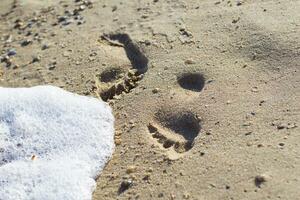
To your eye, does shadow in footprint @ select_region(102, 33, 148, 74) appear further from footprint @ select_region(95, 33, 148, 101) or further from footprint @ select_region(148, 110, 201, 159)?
footprint @ select_region(148, 110, 201, 159)

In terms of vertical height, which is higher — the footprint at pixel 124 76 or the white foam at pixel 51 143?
the footprint at pixel 124 76

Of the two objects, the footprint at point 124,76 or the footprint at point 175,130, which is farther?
the footprint at point 124,76

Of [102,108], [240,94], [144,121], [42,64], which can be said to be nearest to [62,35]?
[42,64]

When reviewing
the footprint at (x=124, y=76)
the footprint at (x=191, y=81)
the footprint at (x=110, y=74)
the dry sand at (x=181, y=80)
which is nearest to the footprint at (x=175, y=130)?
the dry sand at (x=181, y=80)

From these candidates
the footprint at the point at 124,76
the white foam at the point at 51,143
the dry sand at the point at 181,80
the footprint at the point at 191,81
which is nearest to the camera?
the dry sand at the point at 181,80

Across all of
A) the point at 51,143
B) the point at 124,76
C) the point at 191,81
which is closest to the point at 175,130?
the point at 191,81

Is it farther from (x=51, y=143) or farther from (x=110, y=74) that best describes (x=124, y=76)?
(x=51, y=143)

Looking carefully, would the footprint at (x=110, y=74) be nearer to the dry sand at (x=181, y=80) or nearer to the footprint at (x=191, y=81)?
the dry sand at (x=181, y=80)
